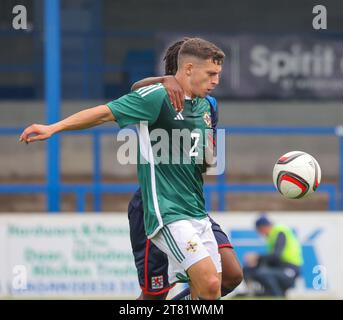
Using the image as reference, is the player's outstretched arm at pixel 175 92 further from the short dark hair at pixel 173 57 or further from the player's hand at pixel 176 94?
the short dark hair at pixel 173 57

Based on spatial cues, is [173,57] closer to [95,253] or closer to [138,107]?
[138,107]

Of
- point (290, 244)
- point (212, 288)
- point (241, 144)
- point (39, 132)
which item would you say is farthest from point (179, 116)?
point (241, 144)

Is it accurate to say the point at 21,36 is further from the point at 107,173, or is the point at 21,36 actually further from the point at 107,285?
the point at 107,285

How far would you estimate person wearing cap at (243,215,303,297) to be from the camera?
1141 centimetres

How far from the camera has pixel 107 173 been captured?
1491 centimetres

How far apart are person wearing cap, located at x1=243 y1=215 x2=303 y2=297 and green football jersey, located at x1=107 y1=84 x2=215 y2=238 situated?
449cm

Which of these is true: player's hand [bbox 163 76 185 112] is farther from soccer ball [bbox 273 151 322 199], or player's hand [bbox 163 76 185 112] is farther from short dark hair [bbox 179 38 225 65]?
soccer ball [bbox 273 151 322 199]

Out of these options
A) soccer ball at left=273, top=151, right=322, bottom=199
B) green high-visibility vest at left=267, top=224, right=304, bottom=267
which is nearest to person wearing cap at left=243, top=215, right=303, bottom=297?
green high-visibility vest at left=267, top=224, right=304, bottom=267

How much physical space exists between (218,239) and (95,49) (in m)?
7.52

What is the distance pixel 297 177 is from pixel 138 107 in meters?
1.17

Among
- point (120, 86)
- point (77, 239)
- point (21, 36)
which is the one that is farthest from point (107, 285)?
point (21, 36)

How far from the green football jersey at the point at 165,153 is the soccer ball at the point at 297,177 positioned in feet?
2.09

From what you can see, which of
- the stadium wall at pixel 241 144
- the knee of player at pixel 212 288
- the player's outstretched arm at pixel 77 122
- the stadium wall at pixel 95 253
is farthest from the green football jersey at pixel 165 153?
the stadium wall at pixel 241 144

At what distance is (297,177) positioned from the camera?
7.30m
